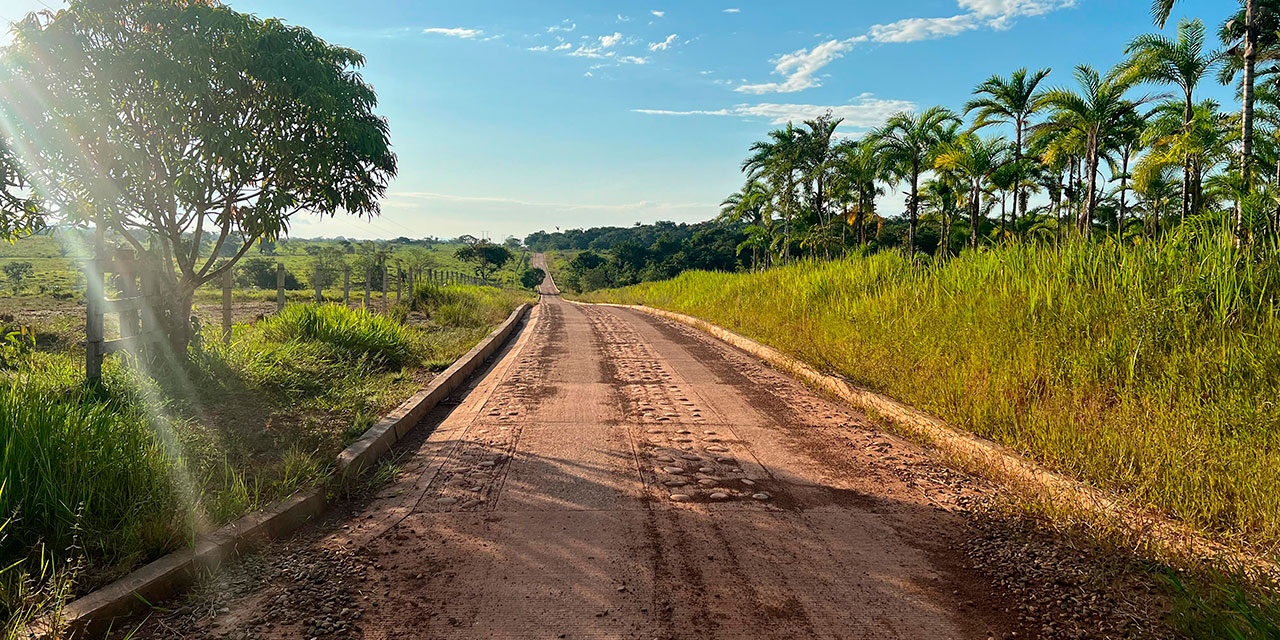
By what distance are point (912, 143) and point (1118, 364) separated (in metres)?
28.0

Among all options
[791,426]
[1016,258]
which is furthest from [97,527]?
[1016,258]

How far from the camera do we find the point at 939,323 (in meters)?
7.14

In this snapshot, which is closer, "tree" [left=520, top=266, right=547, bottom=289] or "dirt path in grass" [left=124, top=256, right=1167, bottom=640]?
"dirt path in grass" [left=124, top=256, right=1167, bottom=640]

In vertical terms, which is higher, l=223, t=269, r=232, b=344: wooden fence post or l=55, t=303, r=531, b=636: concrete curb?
l=223, t=269, r=232, b=344: wooden fence post

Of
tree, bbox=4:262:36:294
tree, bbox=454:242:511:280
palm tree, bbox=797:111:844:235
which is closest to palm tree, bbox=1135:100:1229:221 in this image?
palm tree, bbox=797:111:844:235

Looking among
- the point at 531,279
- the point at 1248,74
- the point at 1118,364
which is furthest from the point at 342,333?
the point at 531,279

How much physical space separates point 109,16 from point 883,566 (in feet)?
23.5

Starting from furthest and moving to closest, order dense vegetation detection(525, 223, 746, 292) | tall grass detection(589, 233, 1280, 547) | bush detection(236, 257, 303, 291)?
dense vegetation detection(525, 223, 746, 292) < bush detection(236, 257, 303, 291) < tall grass detection(589, 233, 1280, 547)

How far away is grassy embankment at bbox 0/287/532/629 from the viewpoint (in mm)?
2854

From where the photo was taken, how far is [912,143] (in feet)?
98.1

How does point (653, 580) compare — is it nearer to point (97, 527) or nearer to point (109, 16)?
point (97, 527)

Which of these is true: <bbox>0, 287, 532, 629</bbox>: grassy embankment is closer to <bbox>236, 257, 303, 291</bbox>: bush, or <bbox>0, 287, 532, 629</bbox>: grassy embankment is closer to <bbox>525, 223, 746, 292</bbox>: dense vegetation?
<bbox>236, 257, 303, 291</bbox>: bush

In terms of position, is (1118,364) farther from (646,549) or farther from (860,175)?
(860,175)

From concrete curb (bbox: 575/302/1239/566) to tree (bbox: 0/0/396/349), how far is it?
17.5 feet
